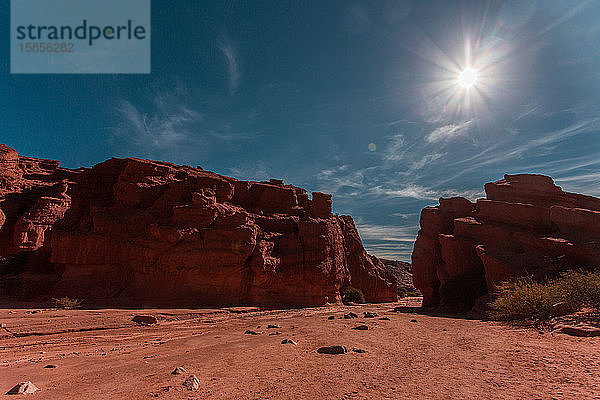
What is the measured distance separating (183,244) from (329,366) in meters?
16.8

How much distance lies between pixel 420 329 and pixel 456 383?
18.1 ft

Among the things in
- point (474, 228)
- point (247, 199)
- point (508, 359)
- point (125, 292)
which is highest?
point (247, 199)

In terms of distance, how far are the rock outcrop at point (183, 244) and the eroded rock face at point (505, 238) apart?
8.57 meters

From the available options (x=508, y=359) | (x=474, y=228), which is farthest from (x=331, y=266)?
(x=508, y=359)

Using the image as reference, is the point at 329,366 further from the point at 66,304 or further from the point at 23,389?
the point at 66,304

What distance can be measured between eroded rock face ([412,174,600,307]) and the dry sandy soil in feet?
30.3

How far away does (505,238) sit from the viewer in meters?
17.1

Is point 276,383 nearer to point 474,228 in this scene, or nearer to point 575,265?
point 575,265

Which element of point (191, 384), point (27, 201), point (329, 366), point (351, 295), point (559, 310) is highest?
point (27, 201)

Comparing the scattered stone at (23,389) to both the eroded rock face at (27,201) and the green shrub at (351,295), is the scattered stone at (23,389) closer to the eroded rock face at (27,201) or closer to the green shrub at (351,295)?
the green shrub at (351,295)

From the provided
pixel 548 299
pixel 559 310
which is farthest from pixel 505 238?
pixel 559 310

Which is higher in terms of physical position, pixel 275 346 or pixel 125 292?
pixel 275 346

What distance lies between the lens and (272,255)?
74.2ft

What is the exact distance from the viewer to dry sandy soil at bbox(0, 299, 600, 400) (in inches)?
146
